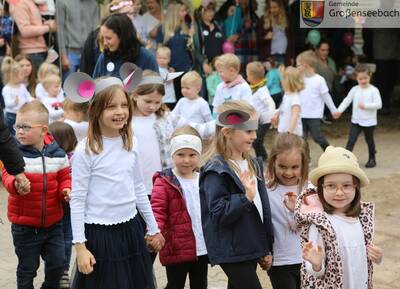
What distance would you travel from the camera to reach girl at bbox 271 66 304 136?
331 inches

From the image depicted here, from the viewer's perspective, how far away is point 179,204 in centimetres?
409

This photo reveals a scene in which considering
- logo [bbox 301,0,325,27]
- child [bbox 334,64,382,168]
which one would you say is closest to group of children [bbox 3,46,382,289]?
logo [bbox 301,0,325,27]

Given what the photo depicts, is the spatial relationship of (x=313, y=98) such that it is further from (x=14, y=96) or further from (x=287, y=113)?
(x=14, y=96)

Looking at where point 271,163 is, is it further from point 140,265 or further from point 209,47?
point 209,47

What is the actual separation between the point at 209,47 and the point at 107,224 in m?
7.72

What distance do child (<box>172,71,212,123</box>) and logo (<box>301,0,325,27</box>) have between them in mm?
1626

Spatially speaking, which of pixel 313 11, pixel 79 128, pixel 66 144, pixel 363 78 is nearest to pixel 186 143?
pixel 66 144

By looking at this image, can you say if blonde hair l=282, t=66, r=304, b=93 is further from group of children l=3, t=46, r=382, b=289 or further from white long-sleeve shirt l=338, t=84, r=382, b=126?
group of children l=3, t=46, r=382, b=289

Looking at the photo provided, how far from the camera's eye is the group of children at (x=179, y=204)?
317cm

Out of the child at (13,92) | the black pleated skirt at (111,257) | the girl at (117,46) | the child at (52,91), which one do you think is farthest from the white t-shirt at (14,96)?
the black pleated skirt at (111,257)

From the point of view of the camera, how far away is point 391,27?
1241 centimetres

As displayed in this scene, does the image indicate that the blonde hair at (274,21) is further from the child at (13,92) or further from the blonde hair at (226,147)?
the blonde hair at (226,147)

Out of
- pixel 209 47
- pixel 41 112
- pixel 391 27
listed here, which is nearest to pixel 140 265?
pixel 41 112

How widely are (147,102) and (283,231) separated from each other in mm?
1484
